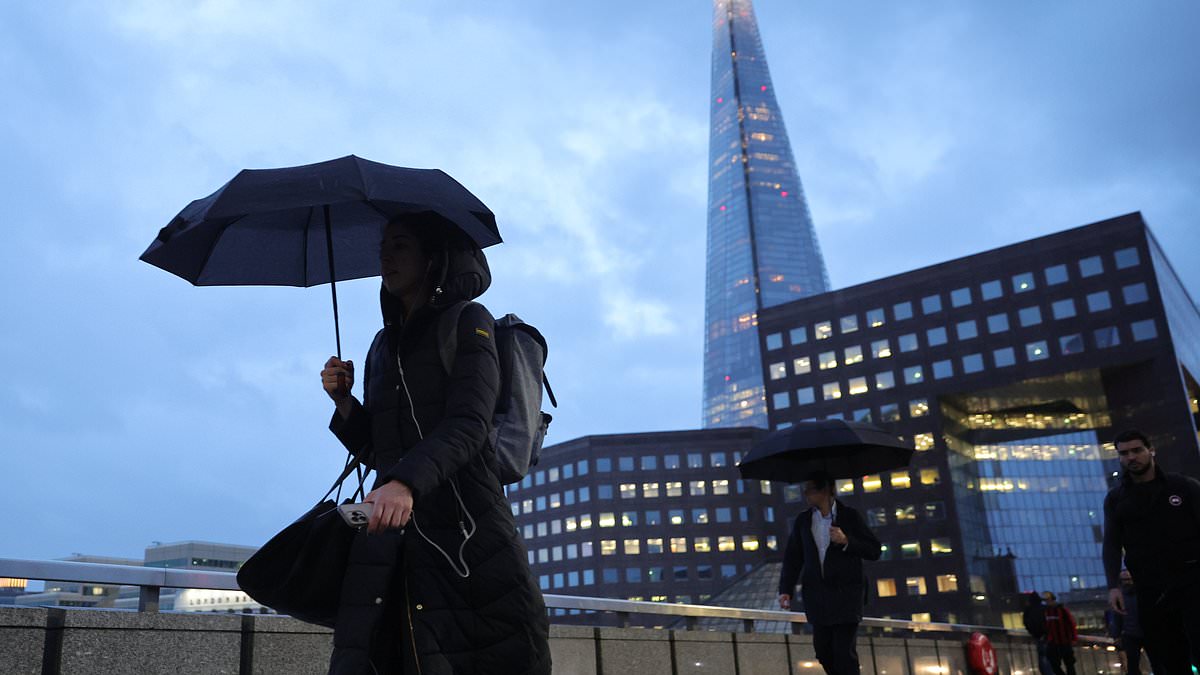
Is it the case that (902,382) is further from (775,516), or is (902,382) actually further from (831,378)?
(775,516)

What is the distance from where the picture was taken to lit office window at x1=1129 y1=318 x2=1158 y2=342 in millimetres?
74938

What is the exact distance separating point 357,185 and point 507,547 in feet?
4.21

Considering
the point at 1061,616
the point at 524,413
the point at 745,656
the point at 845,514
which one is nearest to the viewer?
the point at 524,413

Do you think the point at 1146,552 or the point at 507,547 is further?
the point at 1146,552

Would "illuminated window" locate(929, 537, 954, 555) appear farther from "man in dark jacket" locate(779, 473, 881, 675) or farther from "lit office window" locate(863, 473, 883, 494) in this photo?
"man in dark jacket" locate(779, 473, 881, 675)

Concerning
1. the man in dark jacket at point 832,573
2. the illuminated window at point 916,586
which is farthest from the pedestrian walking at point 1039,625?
the illuminated window at point 916,586

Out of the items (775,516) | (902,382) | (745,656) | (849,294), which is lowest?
(745,656)

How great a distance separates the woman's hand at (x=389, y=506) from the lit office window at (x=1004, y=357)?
284ft

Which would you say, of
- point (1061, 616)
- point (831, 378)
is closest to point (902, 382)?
point (831, 378)

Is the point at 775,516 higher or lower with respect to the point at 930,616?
higher

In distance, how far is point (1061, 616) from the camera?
56.5 feet

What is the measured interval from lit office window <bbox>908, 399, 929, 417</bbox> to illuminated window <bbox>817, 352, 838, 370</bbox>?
297 inches

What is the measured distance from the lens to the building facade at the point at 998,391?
7731 centimetres

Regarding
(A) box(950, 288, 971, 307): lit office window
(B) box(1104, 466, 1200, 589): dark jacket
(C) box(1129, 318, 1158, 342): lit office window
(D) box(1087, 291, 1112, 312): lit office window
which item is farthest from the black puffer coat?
(A) box(950, 288, 971, 307): lit office window
